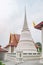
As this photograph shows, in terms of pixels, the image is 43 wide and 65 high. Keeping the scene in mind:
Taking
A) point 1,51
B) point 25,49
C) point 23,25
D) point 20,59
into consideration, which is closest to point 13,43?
point 23,25

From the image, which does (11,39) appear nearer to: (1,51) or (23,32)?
(23,32)

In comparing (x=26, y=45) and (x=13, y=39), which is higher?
(x=13, y=39)

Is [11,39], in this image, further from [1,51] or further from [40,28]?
[40,28]

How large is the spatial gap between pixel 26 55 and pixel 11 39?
14086 millimetres

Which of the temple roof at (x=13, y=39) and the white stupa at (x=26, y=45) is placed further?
the temple roof at (x=13, y=39)

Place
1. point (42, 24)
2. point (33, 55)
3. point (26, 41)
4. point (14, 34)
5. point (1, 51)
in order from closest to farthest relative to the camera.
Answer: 1. point (42, 24)
2. point (1, 51)
3. point (33, 55)
4. point (26, 41)
5. point (14, 34)

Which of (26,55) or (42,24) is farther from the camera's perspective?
(26,55)

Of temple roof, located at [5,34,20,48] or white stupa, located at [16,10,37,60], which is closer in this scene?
white stupa, located at [16,10,37,60]

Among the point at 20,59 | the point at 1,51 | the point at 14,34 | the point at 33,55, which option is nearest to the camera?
the point at 20,59

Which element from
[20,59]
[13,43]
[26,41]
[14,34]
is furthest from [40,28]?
[14,34]

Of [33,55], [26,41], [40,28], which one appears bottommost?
[33,55]

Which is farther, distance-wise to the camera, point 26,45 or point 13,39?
point 13,39

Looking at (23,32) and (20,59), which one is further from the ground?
(23,32)

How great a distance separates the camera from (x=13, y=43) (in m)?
40.2
